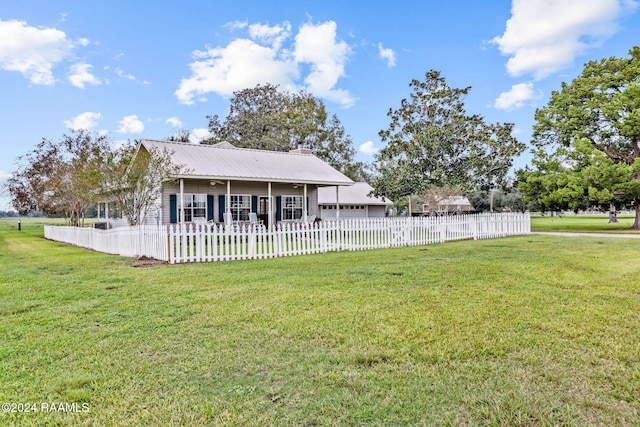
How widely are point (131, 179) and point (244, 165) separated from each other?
725cm

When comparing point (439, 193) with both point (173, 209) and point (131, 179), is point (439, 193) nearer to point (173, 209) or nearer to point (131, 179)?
point (173, 209)

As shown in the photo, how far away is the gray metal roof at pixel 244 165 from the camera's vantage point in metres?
17.7

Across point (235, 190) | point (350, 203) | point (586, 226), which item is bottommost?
point (586, 226)

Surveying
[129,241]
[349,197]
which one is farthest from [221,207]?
[349,197]

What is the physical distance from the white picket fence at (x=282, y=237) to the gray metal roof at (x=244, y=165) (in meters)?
4.68

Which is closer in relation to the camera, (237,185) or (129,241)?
(129,241)

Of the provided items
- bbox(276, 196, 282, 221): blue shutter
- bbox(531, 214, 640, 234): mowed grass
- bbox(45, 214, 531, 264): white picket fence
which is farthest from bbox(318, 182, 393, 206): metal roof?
bbox(45, 214, 531, 264): white picket fence

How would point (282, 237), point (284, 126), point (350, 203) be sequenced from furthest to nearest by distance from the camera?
point (284, 126) < point (350, 203) < point (282, 237)

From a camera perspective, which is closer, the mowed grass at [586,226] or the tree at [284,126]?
the mowed grass at [586,226]

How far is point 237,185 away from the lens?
19.8m

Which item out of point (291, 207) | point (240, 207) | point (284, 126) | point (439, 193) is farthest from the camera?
point (284, 126)

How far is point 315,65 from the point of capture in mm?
28391

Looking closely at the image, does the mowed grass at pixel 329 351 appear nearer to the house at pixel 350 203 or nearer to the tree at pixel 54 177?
the tree at pixel 54 177

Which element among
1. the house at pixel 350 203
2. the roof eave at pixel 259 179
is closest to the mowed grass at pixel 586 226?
the house at pixel 350 203
